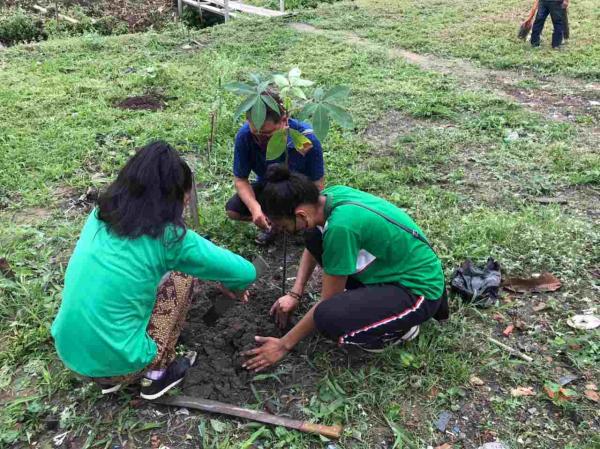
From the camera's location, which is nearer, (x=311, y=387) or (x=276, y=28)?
(x=311, y=387)

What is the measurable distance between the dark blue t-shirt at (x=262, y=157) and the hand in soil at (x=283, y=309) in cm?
83

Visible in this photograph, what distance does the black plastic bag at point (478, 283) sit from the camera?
257cm

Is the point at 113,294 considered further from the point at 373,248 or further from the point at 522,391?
the point at 522,391

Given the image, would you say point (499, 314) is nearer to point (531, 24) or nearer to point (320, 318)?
point (320, 318)

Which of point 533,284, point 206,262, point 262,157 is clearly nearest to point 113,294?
point 206,262

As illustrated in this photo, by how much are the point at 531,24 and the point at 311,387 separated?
7057 mm

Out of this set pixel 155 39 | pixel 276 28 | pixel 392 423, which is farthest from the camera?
pixel 276 28

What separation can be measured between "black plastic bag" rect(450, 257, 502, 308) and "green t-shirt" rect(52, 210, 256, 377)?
4.50 ft

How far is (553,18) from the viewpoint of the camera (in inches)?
274

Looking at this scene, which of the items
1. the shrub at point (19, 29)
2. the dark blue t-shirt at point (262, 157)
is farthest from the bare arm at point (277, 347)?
the shrub at point (19, 29)

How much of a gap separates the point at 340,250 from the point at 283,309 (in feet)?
1.84

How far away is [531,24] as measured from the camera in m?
7.32

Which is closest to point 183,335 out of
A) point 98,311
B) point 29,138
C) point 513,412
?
point 98,311

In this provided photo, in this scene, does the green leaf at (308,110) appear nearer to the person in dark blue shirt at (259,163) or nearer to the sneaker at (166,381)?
the person in dark blue shirt at (259,163)
